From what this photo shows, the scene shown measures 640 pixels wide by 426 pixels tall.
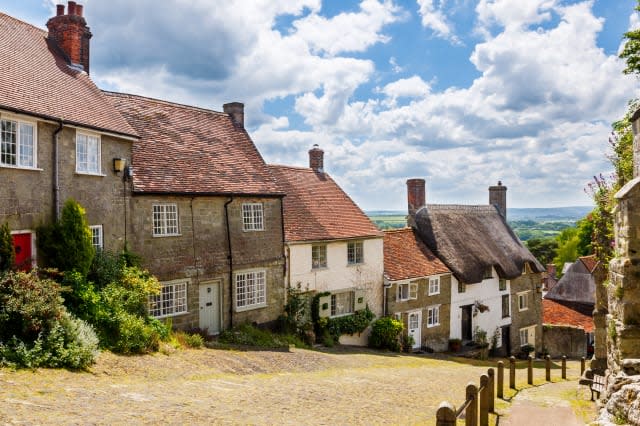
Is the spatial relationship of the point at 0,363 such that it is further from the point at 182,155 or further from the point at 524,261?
the point at 524,261

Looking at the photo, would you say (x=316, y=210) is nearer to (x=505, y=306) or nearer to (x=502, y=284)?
(x=502, y=284)

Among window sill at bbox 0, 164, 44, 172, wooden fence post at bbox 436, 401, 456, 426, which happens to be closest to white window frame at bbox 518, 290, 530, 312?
window sill at bbox 0, 164, 44, 172

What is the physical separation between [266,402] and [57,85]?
Result: 42.2ft

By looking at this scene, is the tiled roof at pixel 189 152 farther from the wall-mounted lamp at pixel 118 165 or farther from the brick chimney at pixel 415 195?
the brick chimney at pixel 415 195

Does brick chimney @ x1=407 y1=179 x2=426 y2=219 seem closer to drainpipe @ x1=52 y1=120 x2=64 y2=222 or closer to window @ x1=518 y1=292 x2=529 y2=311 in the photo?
window @ x1=518 y1=292 x2=529 y2=311

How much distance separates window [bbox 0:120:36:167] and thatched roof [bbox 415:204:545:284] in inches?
945

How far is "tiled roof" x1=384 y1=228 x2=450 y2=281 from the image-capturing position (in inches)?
1177

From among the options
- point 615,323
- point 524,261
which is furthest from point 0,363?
point 524,261

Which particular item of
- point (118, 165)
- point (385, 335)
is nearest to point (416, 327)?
point (385, 335)

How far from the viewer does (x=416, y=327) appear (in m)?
30.2

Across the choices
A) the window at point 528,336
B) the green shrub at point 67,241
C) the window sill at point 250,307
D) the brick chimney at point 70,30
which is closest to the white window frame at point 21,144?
the green shrub at point 67,241

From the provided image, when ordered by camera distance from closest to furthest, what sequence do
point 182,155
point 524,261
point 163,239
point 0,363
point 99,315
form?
point 0,363 < point 99,315 < point 163,239 < point 182,155 < point 524,261

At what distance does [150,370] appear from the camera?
43.9 feet

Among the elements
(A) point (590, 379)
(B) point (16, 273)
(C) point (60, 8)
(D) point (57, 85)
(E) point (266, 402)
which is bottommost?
(A) point (590, 379)
